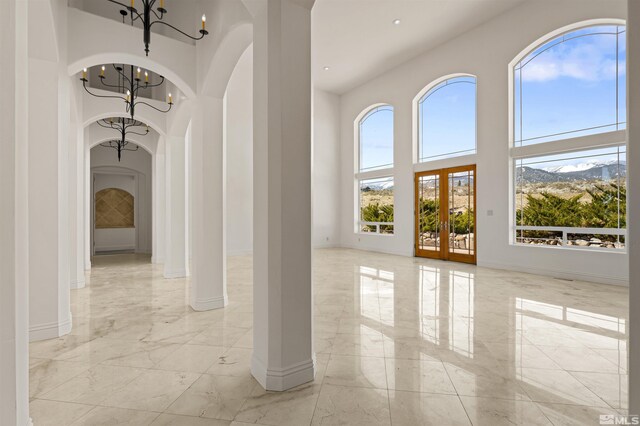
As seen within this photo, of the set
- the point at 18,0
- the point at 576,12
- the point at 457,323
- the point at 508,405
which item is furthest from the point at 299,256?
the point at 576,12

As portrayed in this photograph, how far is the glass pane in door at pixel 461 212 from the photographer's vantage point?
7711 millimetres

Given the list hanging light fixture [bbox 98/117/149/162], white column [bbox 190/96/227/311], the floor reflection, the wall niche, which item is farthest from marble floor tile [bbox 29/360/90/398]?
the wall niche

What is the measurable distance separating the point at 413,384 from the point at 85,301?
4.70 m

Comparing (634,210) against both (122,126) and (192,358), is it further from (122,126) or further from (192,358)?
(122,126)

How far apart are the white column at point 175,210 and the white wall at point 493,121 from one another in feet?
19.5

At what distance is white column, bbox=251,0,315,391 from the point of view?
2.23 metres

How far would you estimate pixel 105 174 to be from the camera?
1132cm

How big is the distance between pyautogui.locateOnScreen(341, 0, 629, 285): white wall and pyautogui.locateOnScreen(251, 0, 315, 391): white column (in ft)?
19.3

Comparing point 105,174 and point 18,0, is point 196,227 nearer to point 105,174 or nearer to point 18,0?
point 18,0

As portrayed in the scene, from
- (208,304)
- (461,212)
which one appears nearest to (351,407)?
(208,304)

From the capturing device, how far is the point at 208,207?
4.18m

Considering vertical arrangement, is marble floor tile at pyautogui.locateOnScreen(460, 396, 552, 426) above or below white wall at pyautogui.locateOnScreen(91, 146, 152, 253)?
below

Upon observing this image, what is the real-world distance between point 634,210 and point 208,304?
4.21m

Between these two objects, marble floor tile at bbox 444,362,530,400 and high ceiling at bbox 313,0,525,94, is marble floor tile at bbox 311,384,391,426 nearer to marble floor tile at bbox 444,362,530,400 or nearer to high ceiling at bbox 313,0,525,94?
marble floor tile at bbox 444,362,530,400
